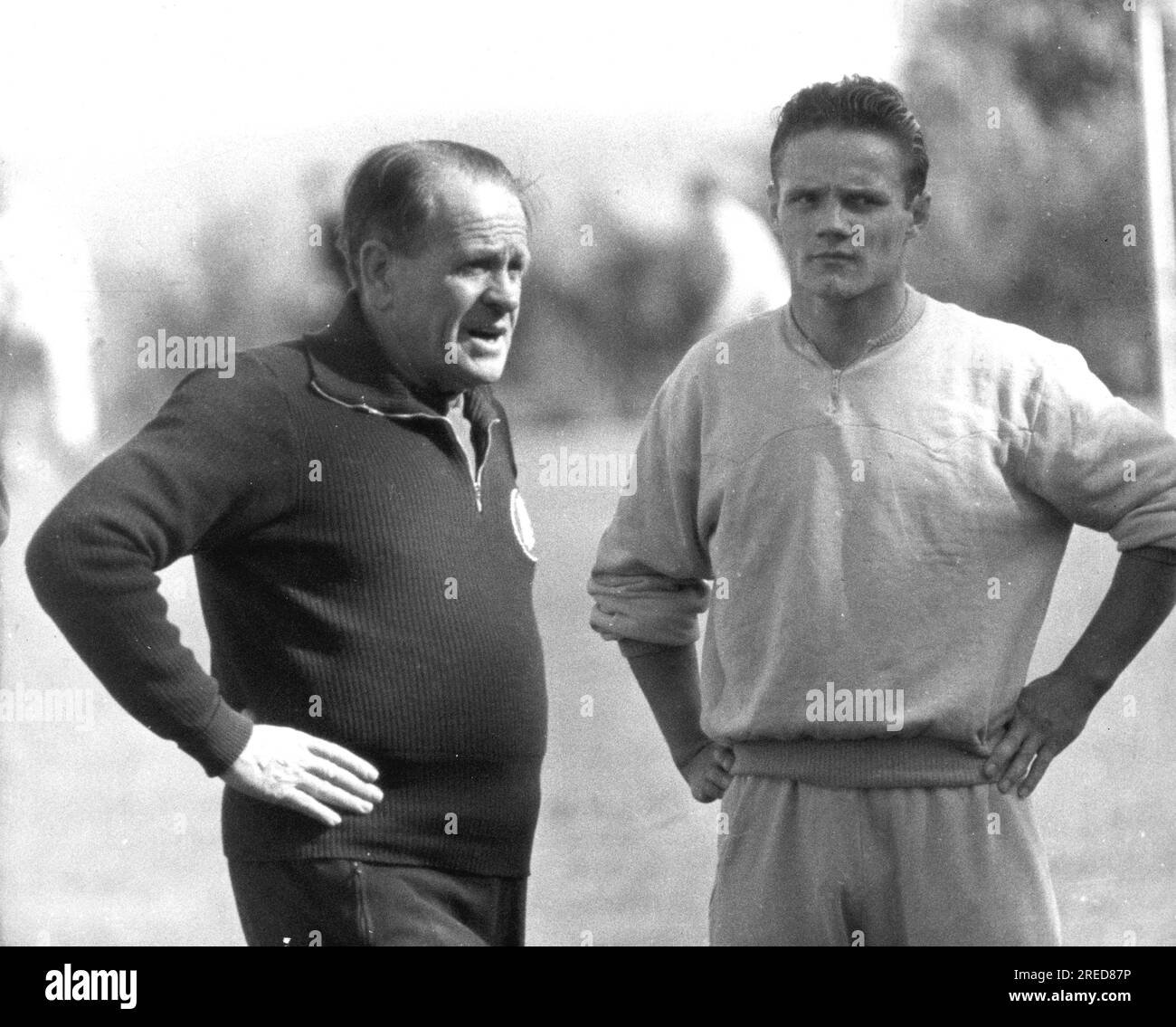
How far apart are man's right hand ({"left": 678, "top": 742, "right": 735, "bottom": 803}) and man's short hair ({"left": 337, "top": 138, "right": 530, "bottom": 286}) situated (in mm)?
905

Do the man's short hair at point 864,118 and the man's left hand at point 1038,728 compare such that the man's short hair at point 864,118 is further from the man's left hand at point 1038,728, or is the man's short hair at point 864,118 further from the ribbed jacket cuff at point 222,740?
the ribbed jacket cuff at point 222,740

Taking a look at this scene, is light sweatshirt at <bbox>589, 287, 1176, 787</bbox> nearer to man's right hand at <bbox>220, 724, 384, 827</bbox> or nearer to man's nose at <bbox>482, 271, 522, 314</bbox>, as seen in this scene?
man's nose at <bbox>482, 271, 522, 314</bbox>

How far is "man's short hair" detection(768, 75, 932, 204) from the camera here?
2.65 metres

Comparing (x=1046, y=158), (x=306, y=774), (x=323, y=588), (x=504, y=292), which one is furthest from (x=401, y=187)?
(x=1046, y=158)

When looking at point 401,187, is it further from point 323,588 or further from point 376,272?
point 323,588

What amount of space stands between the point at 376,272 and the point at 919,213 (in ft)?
2.82

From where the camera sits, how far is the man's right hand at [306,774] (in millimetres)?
2652

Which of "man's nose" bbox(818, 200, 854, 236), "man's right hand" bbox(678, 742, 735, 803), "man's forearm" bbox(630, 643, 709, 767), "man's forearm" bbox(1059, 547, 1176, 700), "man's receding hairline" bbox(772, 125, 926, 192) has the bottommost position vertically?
"man's right hand" bbox(678, 742, 735, 803)

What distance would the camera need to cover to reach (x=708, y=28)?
9.13ft

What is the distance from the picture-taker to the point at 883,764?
2568 mm

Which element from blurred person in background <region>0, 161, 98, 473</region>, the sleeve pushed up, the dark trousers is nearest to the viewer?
the sleeve pushed up

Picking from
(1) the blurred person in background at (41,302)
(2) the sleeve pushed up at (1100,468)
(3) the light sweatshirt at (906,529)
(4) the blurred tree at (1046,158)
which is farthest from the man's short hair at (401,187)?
(2) the sleeve pushed up at (1100,468)

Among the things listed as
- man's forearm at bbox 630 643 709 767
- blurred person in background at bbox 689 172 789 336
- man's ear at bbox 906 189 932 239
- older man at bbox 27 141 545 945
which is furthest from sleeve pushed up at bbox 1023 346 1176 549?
older man at bbox 27 141 545 945
